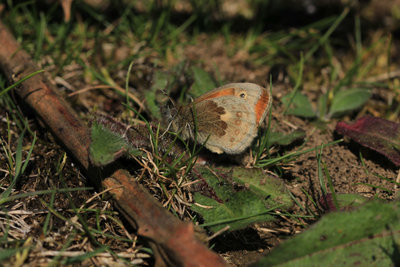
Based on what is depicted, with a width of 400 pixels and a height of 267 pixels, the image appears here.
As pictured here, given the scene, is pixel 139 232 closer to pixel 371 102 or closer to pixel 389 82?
pixel 371 102

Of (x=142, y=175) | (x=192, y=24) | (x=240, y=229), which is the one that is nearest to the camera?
(x=240, y=229)

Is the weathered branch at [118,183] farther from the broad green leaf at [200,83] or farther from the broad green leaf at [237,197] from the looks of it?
the broad green leaf at [200,83]

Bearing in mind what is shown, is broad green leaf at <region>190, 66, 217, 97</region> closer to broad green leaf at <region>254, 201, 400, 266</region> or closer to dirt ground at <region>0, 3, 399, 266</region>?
dirt ground at <region>0, 3, 399, 266</region>

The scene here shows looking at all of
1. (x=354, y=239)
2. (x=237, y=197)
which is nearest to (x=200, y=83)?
(x=237, y=197)

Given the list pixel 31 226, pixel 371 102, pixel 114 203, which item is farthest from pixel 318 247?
pixel 371 102

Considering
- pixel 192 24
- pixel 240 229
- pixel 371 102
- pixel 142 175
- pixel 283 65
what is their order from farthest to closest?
pixel 192 24
pixel 283 65
pixel 371 102
pixel 142 175
pixel 240 229

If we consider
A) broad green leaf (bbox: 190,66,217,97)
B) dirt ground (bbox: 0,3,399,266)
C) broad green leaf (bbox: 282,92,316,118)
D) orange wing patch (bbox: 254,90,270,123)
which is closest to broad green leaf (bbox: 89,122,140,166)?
dirt ground (bbox: 0,3,399,266)

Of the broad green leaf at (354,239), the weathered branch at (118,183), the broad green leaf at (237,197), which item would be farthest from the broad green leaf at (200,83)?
the broad green leaf at (354,239)
